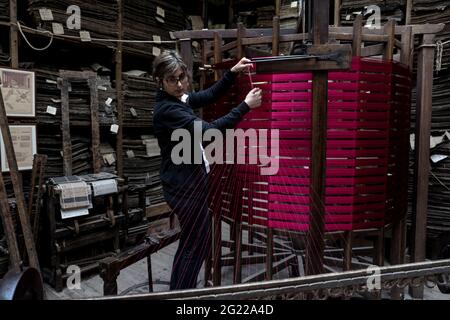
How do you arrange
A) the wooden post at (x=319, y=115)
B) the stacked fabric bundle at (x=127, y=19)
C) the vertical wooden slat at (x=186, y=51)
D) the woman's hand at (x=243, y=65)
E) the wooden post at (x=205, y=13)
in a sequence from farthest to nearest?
the wooden post at (x=205, y=13) < the stacked fabric bundle at (x=127, y=19) < the vertical wooden slat at (x=186, y=51) < the woman's hand at (x=243, y=65) < the wooden post at (x=319, y=115)

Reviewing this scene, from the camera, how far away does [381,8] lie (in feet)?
15.1

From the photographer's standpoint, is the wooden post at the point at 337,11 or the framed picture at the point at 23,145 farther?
the wooden post at the point at 337,11

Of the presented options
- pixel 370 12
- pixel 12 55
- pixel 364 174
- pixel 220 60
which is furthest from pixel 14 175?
pixel 370 12

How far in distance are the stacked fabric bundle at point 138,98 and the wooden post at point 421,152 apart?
3558mm

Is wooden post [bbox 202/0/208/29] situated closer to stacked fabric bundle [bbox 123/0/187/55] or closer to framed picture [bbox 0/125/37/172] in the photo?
stacked fabric bundle [bbox 123/0/187/55]

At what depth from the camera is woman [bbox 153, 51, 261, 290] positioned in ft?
7.44

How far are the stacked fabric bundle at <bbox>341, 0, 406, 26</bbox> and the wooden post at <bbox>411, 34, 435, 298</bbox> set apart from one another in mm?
1600

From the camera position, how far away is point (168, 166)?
243 centimetres

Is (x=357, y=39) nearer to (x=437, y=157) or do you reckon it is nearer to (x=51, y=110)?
(x=437, y=157)

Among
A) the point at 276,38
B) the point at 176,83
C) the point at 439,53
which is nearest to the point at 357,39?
the point at 276,38

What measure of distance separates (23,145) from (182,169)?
2263 mm

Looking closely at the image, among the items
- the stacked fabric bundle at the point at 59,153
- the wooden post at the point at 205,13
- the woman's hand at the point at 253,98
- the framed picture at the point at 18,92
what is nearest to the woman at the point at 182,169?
the woman's hand at the point at 253,98

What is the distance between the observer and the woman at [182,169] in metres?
2.27
